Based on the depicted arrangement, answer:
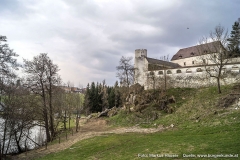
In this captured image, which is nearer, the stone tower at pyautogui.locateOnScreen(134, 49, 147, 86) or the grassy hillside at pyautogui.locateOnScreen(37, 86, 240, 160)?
the grassy hillside at pyautogui.locateOnScreen(37, 86, 240, 160)

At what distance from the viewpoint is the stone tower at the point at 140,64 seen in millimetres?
35156

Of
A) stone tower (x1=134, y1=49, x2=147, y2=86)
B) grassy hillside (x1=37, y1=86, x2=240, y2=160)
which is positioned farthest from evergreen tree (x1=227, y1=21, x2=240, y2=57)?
stone tower (x1=134, y1=49, x2=147, y2=86)

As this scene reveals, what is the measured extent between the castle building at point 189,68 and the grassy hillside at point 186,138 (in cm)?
408

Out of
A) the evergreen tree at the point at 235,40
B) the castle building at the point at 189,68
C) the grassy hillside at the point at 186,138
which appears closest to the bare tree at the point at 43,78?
the grassy hillside at the point at 186,138

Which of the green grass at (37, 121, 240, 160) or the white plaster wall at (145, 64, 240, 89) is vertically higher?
the white plaster wall at (145, 64, 240, 89)

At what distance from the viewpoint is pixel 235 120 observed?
13008 mm

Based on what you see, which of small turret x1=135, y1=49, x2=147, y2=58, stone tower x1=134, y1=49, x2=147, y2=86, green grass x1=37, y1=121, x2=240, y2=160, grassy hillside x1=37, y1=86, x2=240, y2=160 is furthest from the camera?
small turret x1=135, y1=49, x2=147, y2=58

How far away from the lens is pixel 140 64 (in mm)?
36438

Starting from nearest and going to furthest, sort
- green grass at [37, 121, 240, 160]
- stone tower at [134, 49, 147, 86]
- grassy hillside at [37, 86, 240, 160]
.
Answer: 1. green grass at [37, 121, 240, 160]
2. grassy hillside at [37, 86, 240, 160]
3. stone tower at [134, 49, 147, 86]

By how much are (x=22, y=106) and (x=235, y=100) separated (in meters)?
19.9

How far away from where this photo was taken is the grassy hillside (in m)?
9.41

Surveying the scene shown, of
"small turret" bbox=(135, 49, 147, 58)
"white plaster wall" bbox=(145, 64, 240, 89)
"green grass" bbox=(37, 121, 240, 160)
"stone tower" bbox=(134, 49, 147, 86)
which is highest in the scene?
"small turret" bbox=(135, 49, 147, 58)

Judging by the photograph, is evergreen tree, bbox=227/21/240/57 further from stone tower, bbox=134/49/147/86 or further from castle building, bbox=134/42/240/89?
stone tower, bbox=134/49/147/86

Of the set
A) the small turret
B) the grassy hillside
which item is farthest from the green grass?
the small turret
